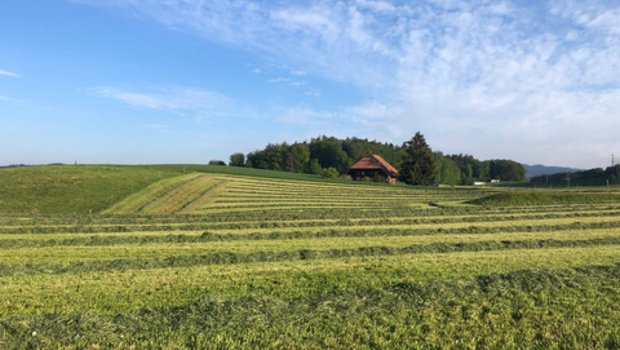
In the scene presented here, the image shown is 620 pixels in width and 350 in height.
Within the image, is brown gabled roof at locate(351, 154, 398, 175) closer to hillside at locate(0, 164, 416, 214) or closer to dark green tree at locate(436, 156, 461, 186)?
dark green tree at locate(436, 156, 461, 186)

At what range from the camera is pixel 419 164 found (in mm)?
93125

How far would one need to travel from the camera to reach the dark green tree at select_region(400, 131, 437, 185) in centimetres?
9269

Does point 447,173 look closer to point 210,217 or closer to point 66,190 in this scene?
point 66,190

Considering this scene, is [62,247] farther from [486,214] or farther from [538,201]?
[538,201]

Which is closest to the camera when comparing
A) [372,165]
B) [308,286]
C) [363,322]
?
[363,322]

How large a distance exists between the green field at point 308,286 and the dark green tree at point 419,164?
68112 mm

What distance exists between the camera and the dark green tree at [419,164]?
304ft

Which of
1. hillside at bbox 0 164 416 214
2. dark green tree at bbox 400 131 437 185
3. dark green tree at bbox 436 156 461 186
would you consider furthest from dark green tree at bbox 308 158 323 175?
hillside at bbox 0 164 416 214

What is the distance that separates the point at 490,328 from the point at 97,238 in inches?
692

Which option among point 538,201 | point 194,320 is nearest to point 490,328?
point 194,320

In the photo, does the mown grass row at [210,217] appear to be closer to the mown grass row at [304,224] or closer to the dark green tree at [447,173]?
the mown grass row at [304,224]

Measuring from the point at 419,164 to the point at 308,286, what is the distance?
86.1 meters

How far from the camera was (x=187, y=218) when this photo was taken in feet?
95.6

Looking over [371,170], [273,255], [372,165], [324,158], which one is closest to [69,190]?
[273,255]
